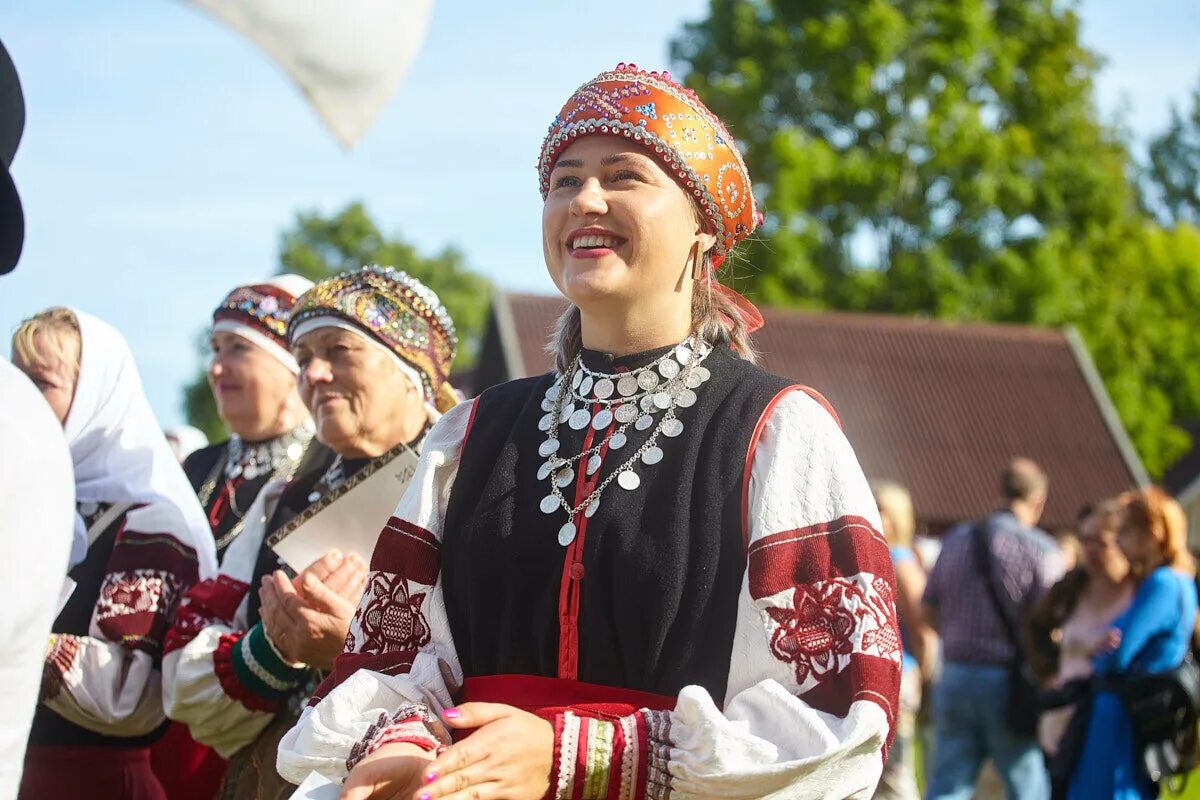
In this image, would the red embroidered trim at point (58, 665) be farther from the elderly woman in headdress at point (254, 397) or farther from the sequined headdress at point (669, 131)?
the sequined headdress at point (669, 131)

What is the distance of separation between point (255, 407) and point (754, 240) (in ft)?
7.08

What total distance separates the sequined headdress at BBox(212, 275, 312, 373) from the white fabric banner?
313cm

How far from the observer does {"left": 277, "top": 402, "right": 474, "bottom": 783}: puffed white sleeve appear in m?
2.30

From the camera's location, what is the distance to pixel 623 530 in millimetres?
2381

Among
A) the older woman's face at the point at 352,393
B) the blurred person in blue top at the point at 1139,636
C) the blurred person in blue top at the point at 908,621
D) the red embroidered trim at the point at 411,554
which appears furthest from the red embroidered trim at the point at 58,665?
the blurred person in blue top at the point at 908,621

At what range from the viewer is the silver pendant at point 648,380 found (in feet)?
8.38

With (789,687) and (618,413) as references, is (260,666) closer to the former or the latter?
(618,413)

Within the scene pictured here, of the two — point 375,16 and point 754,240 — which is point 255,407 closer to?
point 754,240

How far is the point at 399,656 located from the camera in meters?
2.46

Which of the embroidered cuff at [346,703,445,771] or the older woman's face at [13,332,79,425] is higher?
the older woman's face at [13,332,79,425]

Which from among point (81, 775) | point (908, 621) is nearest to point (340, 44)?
point (81, 775)

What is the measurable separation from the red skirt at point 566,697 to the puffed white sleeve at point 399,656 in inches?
4.0

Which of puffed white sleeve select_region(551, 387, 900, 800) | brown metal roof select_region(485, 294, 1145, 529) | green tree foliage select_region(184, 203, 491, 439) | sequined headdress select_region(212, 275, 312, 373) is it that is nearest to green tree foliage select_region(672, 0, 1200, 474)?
brown metal roof select_region(485, 294, 1145, 529)

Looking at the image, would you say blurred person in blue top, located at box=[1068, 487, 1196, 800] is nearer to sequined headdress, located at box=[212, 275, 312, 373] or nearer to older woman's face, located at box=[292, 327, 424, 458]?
sequined headdress, located at box=[212, 275, 312, 373]
